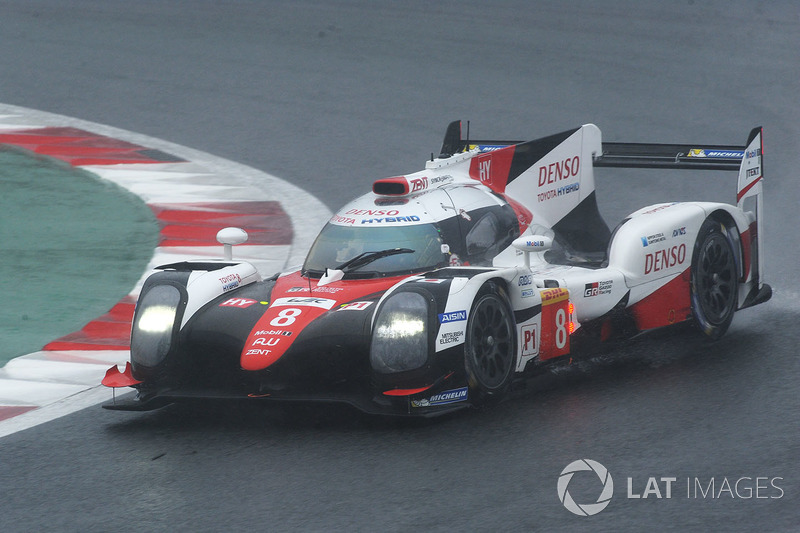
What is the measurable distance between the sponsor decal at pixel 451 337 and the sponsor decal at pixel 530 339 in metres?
0.65

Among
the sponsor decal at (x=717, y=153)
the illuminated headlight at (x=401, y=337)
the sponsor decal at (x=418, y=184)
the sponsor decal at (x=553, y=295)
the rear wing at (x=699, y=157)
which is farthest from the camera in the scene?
the sponsor decal at (x=717, y=153)

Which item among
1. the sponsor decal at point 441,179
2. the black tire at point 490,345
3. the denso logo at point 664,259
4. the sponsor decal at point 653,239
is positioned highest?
the sponsor decal at point 441,179

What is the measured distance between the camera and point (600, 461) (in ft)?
20.0

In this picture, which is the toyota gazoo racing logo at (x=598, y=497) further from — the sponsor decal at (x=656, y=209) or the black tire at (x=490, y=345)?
the sponsor decal at (x=656, y=209)

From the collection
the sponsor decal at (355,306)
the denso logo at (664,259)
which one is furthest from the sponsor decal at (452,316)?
the denso logo at (664,259)

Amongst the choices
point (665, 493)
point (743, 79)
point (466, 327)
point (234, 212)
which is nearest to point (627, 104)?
point (743, 79)

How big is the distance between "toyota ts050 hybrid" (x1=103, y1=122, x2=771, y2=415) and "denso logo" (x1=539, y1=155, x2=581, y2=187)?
0.01 m

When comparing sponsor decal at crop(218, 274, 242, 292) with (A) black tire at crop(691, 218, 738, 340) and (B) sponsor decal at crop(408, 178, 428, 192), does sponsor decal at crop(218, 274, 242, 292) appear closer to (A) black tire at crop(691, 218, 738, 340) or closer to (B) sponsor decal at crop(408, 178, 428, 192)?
(B) sponsor decal at crop(408, 178, 428, 192)

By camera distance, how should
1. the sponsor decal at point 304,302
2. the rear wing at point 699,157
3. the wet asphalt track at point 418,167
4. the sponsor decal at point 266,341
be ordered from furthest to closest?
the rear wing at point 699,157 < the sponsor decal at point 304,302 < the sponsor decal at point 266,341 < the wet asphalt track at point 418,167

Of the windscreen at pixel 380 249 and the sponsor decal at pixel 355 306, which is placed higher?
the windscreen at pixel 380 249

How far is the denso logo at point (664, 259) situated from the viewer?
8.36 m

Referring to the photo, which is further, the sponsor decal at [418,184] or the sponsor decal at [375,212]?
the sponsor decal at [418,184]

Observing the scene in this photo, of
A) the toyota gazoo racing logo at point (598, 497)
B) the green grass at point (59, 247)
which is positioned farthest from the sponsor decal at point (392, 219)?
the green grass at point (59, 247)

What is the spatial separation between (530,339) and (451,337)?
0.81 m
